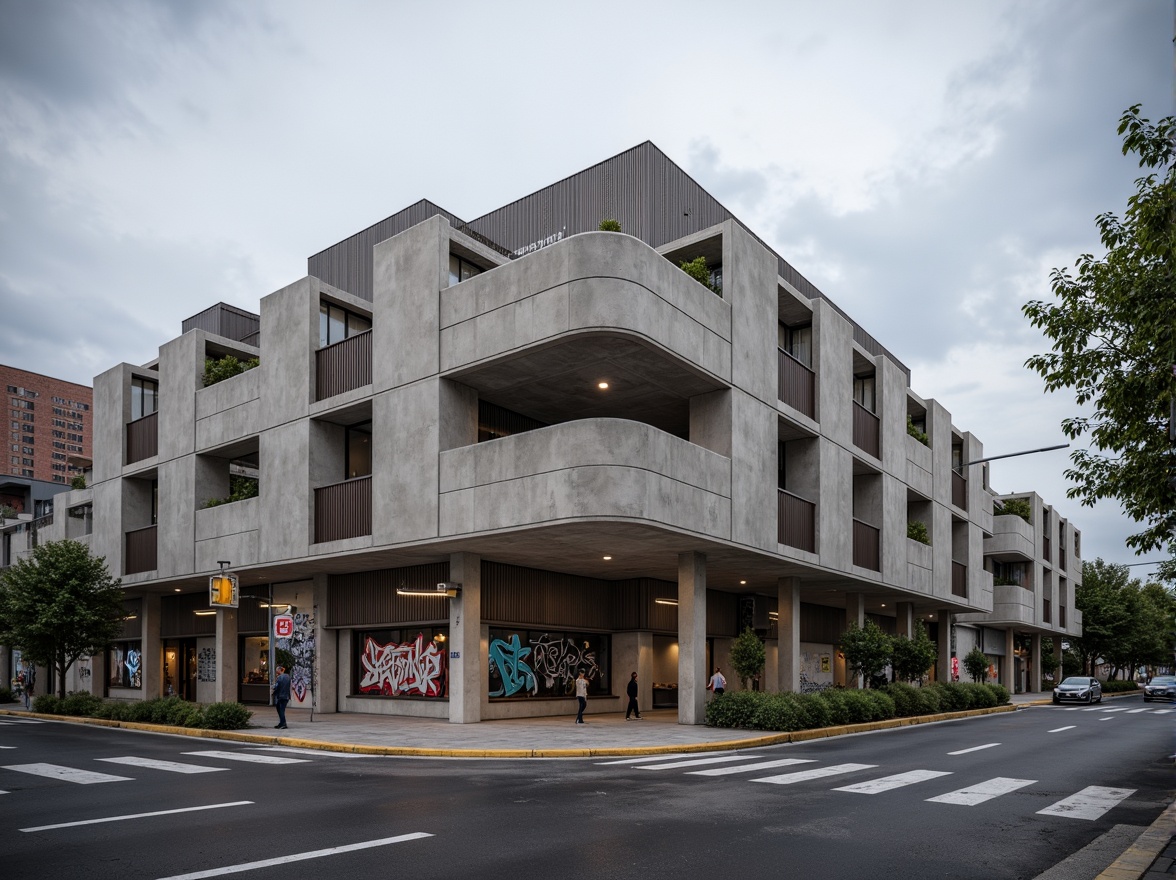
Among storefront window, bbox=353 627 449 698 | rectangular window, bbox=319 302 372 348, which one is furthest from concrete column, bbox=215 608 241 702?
rectangular window, bbox=319 302 372 348

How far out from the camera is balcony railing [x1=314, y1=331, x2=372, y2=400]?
27.6 metres

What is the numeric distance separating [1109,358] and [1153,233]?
2.45 metres

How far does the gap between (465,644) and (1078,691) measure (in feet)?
123

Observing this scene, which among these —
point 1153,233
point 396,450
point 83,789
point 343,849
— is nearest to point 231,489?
point 396,450

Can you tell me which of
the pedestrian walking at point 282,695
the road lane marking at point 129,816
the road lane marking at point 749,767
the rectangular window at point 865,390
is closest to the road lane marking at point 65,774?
the road lane marking at point 129,816

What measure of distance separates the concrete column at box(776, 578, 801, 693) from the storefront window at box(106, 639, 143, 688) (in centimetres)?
2641

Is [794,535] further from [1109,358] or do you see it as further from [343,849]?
[343,849]

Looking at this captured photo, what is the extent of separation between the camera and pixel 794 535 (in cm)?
2894

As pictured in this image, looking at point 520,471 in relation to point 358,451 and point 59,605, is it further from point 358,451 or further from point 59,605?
point 59,605

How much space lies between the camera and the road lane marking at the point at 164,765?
1595cm

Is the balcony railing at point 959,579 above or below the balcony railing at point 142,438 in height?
below

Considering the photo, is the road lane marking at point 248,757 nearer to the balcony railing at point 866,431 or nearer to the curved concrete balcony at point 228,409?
the curved concrete balcony at point 228,409

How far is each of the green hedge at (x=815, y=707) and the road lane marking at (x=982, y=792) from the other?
8.70 metres

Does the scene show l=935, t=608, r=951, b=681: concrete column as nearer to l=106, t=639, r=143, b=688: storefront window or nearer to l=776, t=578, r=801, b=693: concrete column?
l=776, t=578, r=801, b=693: concrete column
